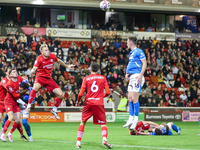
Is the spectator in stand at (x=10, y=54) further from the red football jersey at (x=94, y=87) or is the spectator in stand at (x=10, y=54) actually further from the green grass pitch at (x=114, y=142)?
the red football jersey at (x=94, y=87)

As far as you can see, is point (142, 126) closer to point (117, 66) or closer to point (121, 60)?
point (117, 66)

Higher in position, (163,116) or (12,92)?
(12,92)

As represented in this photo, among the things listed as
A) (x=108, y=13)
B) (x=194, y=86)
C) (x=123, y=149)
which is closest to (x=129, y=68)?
(x=123, y=149)

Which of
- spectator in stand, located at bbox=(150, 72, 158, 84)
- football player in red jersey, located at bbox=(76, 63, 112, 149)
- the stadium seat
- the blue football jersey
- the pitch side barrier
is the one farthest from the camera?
spectator in stand, located at bbox=(150, 72, 158, 84)

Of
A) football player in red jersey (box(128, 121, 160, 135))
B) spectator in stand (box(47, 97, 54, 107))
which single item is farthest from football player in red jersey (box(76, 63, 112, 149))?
spectator in stand (box(47, 97, 54, 107))

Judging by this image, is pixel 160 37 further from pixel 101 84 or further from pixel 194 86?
pixel 101 84

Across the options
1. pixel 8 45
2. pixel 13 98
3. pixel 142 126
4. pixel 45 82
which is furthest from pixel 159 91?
pixel 13 98

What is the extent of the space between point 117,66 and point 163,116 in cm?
536

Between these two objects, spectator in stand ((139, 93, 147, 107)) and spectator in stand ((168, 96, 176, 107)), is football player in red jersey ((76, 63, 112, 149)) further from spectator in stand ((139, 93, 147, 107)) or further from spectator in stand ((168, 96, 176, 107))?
spectator in stand ((168, 96, 176, 107))

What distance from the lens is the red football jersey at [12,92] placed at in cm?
913

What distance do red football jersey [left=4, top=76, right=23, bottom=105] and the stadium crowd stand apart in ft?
31.6

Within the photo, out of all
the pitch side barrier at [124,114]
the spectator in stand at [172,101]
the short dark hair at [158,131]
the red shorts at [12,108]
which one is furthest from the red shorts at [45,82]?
the spectator in stand at [172,101]

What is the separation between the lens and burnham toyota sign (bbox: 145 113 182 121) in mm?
19373

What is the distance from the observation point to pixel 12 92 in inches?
360
